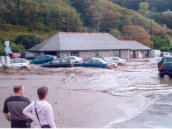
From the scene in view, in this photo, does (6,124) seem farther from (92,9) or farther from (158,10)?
(158,10)

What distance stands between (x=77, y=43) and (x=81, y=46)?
3.73ft

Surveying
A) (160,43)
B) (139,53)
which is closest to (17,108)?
(139,53)

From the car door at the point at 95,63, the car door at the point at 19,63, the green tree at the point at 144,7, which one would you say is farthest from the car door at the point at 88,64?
the green tree at the point at 144,7

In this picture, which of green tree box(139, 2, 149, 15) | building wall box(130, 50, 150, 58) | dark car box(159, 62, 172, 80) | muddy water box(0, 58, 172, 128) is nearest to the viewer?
muddy water box(0, 58, 172, 128)

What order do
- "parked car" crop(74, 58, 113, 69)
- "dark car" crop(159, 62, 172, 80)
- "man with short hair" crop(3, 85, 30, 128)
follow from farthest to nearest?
1. "parked car" crop(74, 58, 113, 69)
2. "dark car" crop(159, 62, 172, 80)
3. "man with short hair" crop(3, 85, 30, 128)

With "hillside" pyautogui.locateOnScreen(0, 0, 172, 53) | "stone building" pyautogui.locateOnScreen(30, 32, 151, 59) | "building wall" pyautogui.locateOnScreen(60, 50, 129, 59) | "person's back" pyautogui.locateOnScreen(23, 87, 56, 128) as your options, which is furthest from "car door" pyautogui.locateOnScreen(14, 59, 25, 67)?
"hillside" pyautogui.locateOnScreen(0, 0, 172, 53)

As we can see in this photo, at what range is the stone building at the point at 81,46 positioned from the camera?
155ft

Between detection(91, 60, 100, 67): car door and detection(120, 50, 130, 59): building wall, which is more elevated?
detection(120, 50, 130, 59): building wall

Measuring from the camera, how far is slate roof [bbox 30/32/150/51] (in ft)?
157

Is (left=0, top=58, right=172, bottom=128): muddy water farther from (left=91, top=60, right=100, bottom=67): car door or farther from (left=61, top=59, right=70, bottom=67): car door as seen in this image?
(left=61, top=59, right=70, bottom=67): car door

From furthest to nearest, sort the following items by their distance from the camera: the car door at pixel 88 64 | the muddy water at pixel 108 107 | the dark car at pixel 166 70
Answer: the car door at pixel 88 64
the dark car at pixel 166 70
the muddy water at pixel 108 107

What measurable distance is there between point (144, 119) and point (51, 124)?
4963 mm

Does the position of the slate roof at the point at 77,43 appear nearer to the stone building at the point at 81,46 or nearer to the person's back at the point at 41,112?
the stone building at the point at 81,46

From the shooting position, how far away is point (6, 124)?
952 cm
